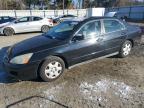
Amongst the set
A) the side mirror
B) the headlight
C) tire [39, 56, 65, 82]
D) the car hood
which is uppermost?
the side mirror

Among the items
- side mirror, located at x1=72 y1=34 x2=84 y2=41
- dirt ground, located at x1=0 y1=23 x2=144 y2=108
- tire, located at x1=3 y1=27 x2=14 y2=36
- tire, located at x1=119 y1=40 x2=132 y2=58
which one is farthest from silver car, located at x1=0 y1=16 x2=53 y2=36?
side mirror, located at x1=72 y1=34 x2=84 y2=41

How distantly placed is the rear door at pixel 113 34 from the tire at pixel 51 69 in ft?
5.49

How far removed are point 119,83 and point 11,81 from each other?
2.77 metres

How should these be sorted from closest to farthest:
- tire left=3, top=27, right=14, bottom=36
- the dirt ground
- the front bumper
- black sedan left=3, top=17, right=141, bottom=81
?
the dirt ground
the front bumper
black sedan left=3, top=17, right=141, bottom=81
tire left=3, top=27, right=14, bottom=36

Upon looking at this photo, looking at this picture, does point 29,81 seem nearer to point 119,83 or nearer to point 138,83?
point 119,83

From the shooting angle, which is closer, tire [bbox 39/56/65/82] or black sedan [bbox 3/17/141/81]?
black sedan [bbox 3/17/141/81]

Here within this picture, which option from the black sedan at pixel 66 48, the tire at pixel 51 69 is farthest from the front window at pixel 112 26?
the tire at pixel 51 69

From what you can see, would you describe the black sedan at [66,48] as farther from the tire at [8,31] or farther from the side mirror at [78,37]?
the tire at [8,31]

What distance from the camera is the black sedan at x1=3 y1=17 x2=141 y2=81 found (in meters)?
4.91

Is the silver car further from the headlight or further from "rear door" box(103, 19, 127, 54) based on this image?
the headlight

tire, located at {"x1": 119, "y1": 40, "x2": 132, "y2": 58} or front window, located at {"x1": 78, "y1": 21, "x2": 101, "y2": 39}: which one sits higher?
front window, located at {"x1": 78, "y1": 21, "x2": 101, "y2": 39}

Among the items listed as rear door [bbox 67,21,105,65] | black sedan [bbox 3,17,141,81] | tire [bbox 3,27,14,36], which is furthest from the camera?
tire [bbox 3,27,14,36]

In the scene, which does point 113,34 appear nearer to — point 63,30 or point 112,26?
point 112,26

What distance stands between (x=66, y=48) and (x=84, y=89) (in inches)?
47.5
